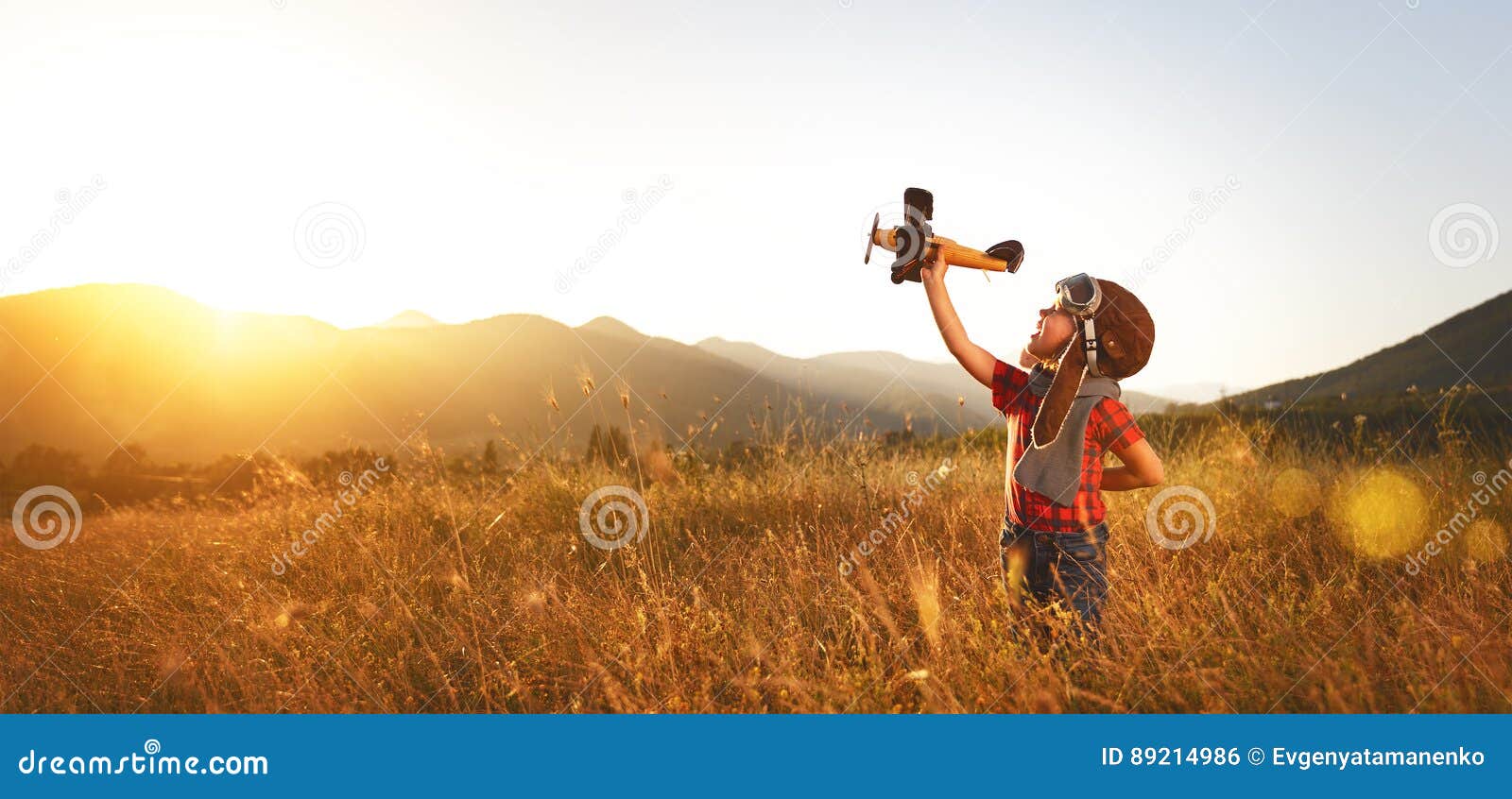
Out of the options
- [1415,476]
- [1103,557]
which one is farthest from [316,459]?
[1415,476]

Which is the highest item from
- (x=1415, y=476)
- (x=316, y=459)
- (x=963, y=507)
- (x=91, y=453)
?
(x=1415, y=476)

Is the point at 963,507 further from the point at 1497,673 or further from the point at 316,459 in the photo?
the point at 316,459

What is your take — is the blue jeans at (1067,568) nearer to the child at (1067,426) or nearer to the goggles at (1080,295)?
the child at (1067,426)

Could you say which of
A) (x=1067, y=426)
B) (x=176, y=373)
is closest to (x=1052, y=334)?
(x=1067, y=426)

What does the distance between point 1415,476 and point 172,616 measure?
332 inches

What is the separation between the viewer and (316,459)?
29.3ft

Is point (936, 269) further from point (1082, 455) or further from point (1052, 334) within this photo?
point (1082, 455)

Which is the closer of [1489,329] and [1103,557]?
[1103,557]

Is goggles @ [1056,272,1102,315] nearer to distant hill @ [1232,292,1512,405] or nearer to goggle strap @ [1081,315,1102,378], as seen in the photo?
goggle strap @ [1081,315,1102,378]

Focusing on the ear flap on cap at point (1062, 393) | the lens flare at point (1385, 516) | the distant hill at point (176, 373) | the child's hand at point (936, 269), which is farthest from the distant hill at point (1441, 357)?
the child's hand at point (936, 269)

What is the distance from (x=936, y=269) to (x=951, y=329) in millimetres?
226

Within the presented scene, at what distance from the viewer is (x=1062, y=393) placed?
2.39 meters

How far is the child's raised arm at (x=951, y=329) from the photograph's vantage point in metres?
2.40

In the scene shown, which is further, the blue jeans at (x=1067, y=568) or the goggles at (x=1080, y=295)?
the blue jeans at (x=1067, y=568)
